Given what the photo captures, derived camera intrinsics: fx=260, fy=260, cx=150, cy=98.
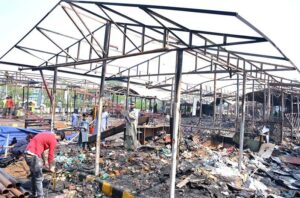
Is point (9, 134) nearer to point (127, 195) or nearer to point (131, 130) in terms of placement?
point (131, 130)

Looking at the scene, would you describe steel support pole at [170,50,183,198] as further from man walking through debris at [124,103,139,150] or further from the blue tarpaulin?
the blue tarpaulin

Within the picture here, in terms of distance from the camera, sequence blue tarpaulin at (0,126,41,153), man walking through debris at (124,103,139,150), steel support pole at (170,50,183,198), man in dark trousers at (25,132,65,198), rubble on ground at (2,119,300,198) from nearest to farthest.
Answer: steel support pole at (170,50,183,198)
man in dark trousers at (25,132,65,198)
rubble on ground at (2,119,300,198)
blue tarpaulin at (0,126,41,153)
man walking through debris at (124,103,139,150)

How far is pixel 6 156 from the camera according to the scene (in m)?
9.69

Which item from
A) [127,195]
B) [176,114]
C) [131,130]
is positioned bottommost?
[127,195]

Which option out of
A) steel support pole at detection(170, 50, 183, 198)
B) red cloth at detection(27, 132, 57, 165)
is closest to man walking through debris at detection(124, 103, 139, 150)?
red cloth at detection(27, 132, 57, 165)

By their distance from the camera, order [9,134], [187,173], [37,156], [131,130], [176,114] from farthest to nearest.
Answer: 1. [131,130]
2. [9,134]
3. [187,173]
4. [37,156]
5. [176,114]

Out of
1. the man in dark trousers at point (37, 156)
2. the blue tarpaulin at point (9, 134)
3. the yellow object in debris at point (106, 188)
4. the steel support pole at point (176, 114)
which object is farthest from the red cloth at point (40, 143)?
the blue tarpaulin at point (9, 134)

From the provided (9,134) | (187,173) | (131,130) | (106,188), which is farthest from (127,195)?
(9,134)

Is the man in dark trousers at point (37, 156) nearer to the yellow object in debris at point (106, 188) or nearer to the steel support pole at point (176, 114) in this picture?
the yellow object in debris at point (106, 188)

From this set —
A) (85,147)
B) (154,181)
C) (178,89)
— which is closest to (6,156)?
(85,147)

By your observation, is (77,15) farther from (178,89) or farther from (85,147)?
(85,147)

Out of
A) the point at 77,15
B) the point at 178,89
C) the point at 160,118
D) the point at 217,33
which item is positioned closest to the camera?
the point at 217,33

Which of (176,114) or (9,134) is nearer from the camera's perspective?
(176,114)

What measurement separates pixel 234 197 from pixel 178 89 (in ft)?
10.9
